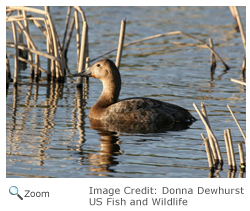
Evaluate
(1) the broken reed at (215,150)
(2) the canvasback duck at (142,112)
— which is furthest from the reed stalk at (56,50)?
(1) the broken reed at (215,150)

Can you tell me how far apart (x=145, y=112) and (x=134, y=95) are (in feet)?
7.79

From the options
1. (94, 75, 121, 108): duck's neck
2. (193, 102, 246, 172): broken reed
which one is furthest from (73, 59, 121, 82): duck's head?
(193, 102, 246, 172): broken reed

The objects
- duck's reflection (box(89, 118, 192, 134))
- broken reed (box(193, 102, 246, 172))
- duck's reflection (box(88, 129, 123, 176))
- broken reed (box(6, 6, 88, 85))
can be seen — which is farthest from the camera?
broken reed (box(6, 6, 88, 85))

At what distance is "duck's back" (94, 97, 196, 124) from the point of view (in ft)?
29.6

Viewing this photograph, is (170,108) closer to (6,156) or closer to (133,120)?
(133,120)

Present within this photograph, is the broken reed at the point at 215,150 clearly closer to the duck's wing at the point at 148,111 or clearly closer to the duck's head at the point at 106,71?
the duck's wing at the point at 148,111

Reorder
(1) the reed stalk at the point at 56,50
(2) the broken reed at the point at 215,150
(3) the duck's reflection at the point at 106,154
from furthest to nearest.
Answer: (1) the reed stalk at the point at 56,50
(3) the duck's reflection at the point at 106,154
(2) the broken reed at the point at 215,150

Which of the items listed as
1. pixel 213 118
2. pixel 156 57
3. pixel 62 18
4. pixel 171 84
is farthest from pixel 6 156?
pixel 62 18

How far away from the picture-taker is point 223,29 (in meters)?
18.7

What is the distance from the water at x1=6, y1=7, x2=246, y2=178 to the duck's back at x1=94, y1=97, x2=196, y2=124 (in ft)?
1.10

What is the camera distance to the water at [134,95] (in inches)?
265

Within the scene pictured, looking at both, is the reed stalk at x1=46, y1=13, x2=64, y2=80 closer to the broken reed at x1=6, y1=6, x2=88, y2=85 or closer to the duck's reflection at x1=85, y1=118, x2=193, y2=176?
the broken reed at x1=6, y1=6, x2=88, y2=85

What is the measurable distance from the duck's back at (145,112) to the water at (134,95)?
1.10ft
